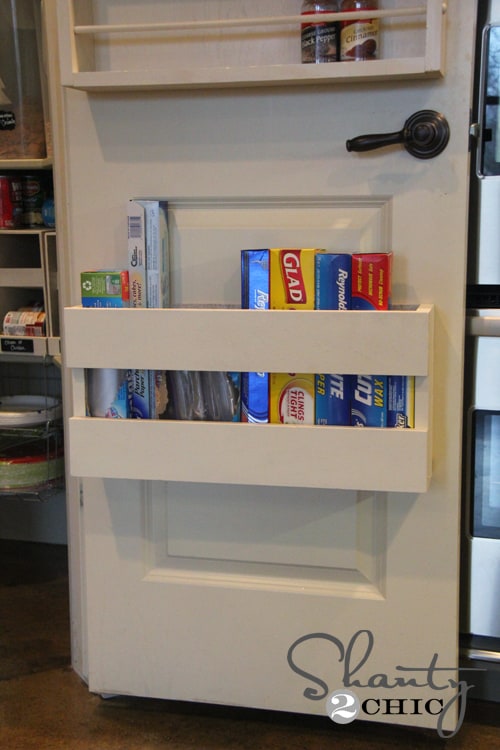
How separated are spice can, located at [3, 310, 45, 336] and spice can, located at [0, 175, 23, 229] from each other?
8.3 inches

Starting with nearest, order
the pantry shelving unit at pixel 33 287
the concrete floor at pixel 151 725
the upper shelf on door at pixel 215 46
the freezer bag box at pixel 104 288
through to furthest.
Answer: the upper shelf on door at pixel 215 46 → the freezer bag box at pixel 104 288 → the concrete floor at pixel 151 725 → the pantry shelving unit at pixel 33 287

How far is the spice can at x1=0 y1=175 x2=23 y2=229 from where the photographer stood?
203 centimetres

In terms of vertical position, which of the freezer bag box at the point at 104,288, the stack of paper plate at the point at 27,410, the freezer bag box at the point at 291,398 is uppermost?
the freezer bag box at the point at 104,288

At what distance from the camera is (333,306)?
4.46 feet

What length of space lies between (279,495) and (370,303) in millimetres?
395

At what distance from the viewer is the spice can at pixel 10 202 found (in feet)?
6.66

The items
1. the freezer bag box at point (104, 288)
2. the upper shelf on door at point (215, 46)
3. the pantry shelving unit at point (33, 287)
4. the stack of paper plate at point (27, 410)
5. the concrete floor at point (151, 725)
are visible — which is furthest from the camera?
the stack of paper plate at point (27, 410)

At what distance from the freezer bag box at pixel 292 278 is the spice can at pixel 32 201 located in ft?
2.94

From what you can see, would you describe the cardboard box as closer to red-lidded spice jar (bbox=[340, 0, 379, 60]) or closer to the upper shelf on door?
the upper shelf on door

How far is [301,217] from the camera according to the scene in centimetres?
146

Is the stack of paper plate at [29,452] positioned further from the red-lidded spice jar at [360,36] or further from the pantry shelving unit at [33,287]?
the red-lidded spice jar at [360,36]

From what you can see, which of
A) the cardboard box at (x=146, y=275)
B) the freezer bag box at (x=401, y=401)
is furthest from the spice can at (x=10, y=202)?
the freezer bag box at (x=401, y=401)

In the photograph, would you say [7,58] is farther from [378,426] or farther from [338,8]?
[378,426]

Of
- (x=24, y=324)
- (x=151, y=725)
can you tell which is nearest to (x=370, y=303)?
(x=151, y=725)
